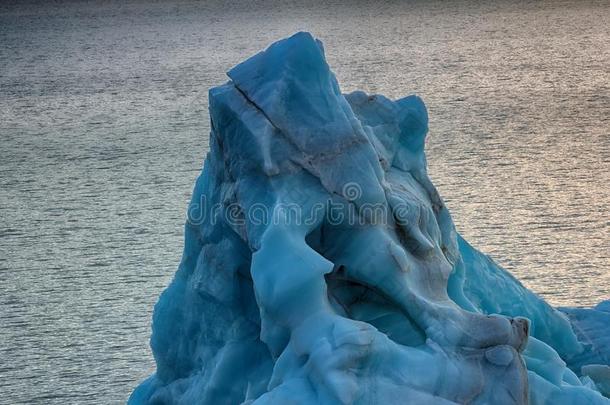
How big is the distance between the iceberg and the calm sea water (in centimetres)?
55

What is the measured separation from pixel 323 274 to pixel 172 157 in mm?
1678

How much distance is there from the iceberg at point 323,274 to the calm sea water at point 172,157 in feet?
1.79

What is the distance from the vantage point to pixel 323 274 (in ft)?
2.65

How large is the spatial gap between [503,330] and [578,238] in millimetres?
1091

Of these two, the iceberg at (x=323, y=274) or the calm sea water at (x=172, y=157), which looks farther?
the calm sea water at (x=172, y=157)

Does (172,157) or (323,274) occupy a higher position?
(323,274)

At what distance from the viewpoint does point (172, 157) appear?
2.45 metres

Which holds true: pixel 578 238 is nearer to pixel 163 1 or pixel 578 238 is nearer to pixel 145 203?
pixel 145 203

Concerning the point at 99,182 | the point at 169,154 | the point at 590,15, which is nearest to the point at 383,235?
the point at 99,182

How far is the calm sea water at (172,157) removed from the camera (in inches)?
64.3

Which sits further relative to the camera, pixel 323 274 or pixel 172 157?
pixel 172 157

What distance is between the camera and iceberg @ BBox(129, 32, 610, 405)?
79 cm

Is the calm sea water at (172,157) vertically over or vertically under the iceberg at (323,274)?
under

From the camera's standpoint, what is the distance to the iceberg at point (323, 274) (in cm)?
79
